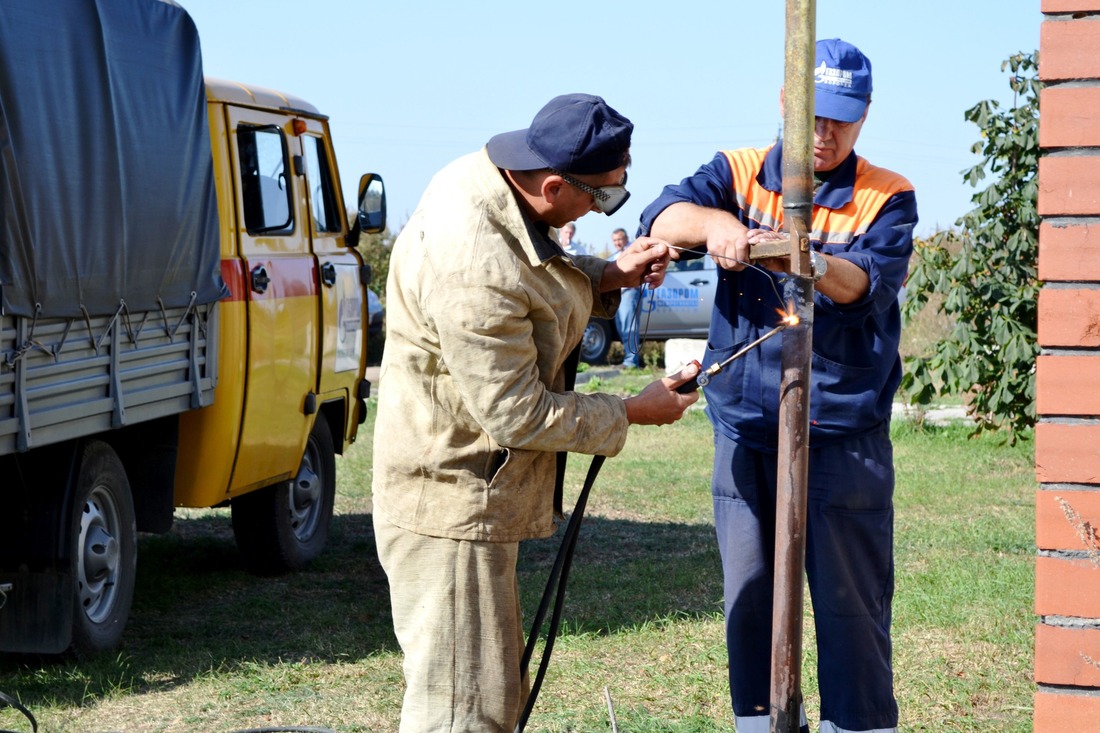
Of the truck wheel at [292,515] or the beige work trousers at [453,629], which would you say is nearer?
the beige work trousers at [453,629]

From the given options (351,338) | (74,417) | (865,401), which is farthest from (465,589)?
(351,338)

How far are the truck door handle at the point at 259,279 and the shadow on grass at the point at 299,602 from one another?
5.32ft

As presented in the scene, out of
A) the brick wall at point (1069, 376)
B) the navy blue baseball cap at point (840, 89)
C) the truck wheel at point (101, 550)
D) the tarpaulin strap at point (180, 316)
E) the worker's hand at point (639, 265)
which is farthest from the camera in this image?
the tarpaulin strap at point (180, 316)

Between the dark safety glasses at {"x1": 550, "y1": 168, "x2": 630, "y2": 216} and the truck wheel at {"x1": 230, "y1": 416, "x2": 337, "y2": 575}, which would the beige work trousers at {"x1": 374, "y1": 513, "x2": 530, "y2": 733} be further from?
the truck wheel at {"x1": 230, "y1": 416, "x2": 337, "y2": 575}

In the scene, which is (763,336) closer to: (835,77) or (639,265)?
(639,265)

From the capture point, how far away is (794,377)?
9.77ft

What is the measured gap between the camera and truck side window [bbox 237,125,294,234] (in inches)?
263

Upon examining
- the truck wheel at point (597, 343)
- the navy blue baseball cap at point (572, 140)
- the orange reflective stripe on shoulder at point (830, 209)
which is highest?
the navy blue baseball cap at point (572, 140)

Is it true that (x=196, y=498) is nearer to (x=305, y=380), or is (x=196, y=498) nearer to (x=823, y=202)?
(x=305, y=380)

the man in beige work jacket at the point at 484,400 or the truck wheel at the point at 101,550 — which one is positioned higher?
the man in beige work jacket at the point at 484,400

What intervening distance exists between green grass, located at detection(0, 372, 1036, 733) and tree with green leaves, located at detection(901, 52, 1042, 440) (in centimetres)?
88

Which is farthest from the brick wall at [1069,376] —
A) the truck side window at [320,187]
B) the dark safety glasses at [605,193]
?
the truck side window at [320,187]

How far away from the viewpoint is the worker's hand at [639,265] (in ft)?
11.1

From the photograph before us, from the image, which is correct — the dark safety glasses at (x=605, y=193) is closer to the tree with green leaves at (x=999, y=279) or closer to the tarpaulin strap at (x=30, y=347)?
the tarpaulin strap at (x=30, y=347)
